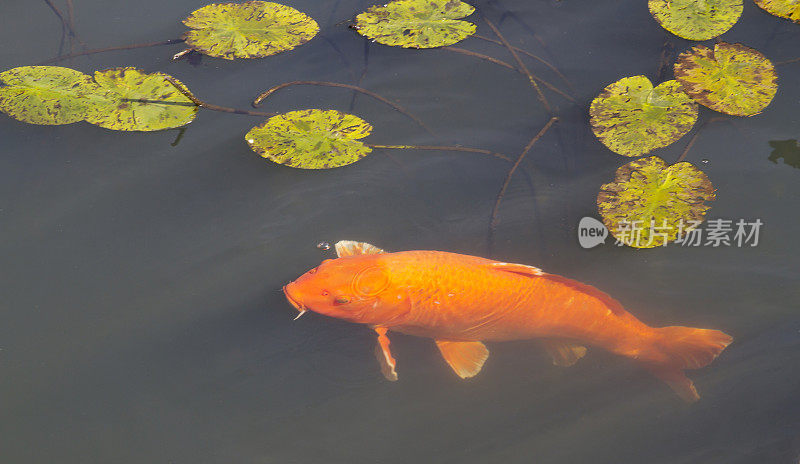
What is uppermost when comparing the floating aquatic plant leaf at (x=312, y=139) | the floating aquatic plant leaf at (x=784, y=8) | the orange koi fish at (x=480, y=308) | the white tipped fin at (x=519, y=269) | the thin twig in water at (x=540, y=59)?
the floating aquatic plant leaf at (x=784, y=8)

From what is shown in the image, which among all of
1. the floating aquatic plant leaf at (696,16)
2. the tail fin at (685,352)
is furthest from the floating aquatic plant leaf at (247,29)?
the tail fin at (685,352)

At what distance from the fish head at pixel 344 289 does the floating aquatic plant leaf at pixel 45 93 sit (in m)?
2.20

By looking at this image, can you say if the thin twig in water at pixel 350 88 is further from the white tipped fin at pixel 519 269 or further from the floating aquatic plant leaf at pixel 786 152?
the floating aquatic plant leaf at pixel 786 152

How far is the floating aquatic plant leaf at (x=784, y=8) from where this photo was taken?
495 centimetres

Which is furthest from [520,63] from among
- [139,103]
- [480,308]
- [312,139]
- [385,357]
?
[139,103]

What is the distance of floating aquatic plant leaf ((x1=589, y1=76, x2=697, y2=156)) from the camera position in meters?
4.07

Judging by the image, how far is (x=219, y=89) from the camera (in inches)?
188

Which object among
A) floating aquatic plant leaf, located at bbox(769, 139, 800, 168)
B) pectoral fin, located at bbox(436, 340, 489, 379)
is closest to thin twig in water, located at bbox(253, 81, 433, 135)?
pectoral fin, located at bbox(436, 340, 489, 379)

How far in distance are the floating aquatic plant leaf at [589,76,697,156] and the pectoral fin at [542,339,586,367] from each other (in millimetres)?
1373

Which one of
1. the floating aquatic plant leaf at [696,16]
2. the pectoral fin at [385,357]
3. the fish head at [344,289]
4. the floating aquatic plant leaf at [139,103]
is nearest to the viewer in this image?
the fish head at [344,289]

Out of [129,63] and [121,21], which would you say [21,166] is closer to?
[129,63]

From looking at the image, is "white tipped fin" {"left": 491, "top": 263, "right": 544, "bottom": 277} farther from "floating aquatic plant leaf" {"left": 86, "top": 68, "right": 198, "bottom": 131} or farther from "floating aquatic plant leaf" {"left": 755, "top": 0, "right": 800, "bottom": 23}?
"floating aquatic plant leaf" {"left": 755, "top": 0, "right": 800, "bottom": 23}

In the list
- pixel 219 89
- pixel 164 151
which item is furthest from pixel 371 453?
pixel 219 89

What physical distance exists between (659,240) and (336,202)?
2.10m
